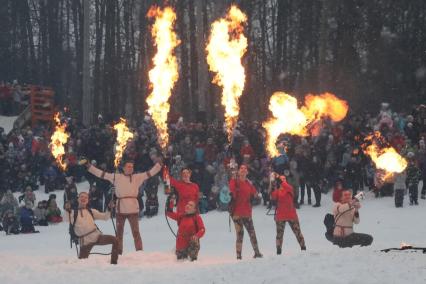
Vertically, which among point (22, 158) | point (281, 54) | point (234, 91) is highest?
point (281, 54)

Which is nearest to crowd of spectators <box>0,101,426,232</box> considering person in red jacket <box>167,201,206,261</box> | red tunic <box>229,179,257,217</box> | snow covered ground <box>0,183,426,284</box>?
snow covered ground <box>0,183,426,284</box>

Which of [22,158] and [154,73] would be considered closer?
[154,73]

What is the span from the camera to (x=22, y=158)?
26297 millimetres

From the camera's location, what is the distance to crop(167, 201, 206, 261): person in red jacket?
1377cm

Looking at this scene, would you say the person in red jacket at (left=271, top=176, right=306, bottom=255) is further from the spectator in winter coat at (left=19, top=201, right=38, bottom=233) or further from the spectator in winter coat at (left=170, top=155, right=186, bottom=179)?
the spectator in winter coat at (left=19, top=201, right=38, bottom=233)

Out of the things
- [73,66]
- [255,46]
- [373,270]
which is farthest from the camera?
[73,66]

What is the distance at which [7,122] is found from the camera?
34.5 metres

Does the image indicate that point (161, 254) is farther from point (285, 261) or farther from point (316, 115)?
point (316, 115)

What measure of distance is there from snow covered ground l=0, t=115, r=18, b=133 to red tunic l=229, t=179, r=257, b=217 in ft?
67.9

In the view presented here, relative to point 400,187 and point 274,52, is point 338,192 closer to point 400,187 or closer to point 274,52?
point 400,187

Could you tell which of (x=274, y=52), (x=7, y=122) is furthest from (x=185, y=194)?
(x=274, y=52)

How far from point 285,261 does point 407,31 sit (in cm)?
2999

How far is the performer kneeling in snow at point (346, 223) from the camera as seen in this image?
14.1 meters

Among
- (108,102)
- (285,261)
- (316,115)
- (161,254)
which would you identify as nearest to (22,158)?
(316,115)
